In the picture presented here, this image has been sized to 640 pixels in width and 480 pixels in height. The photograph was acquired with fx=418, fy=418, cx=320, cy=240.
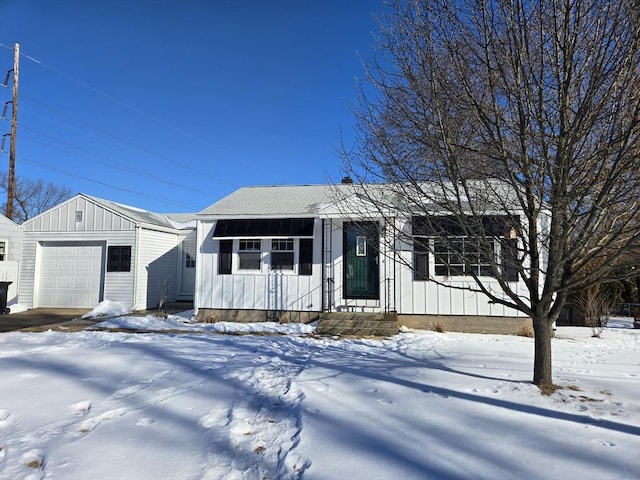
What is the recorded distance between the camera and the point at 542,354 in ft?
16.2

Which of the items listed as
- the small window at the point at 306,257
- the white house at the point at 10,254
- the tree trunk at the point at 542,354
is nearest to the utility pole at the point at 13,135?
the white house at the point at 10,254

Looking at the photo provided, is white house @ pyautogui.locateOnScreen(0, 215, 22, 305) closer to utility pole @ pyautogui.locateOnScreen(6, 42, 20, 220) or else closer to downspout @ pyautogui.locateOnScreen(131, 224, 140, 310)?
utility pole @ pyautogui.locateOnScreen(6, 42, 20, 220)

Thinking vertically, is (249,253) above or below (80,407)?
above

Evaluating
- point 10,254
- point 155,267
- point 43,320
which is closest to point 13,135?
point 10,254

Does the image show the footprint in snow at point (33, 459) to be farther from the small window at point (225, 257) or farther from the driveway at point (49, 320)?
the small window at point (225, 257)

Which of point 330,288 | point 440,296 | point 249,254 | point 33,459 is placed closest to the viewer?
point 33,459

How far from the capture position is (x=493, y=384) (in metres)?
5.10

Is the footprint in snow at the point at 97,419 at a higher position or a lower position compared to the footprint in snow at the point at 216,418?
higher

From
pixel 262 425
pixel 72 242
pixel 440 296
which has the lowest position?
pixel 262 425

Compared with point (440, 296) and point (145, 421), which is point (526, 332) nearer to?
point (440, 296)

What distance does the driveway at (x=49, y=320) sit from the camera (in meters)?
10.4

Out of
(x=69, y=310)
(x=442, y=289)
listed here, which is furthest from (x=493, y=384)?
(x=69, y=310)

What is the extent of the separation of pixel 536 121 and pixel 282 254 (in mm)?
8120

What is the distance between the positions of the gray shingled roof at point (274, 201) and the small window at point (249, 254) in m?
0.83
